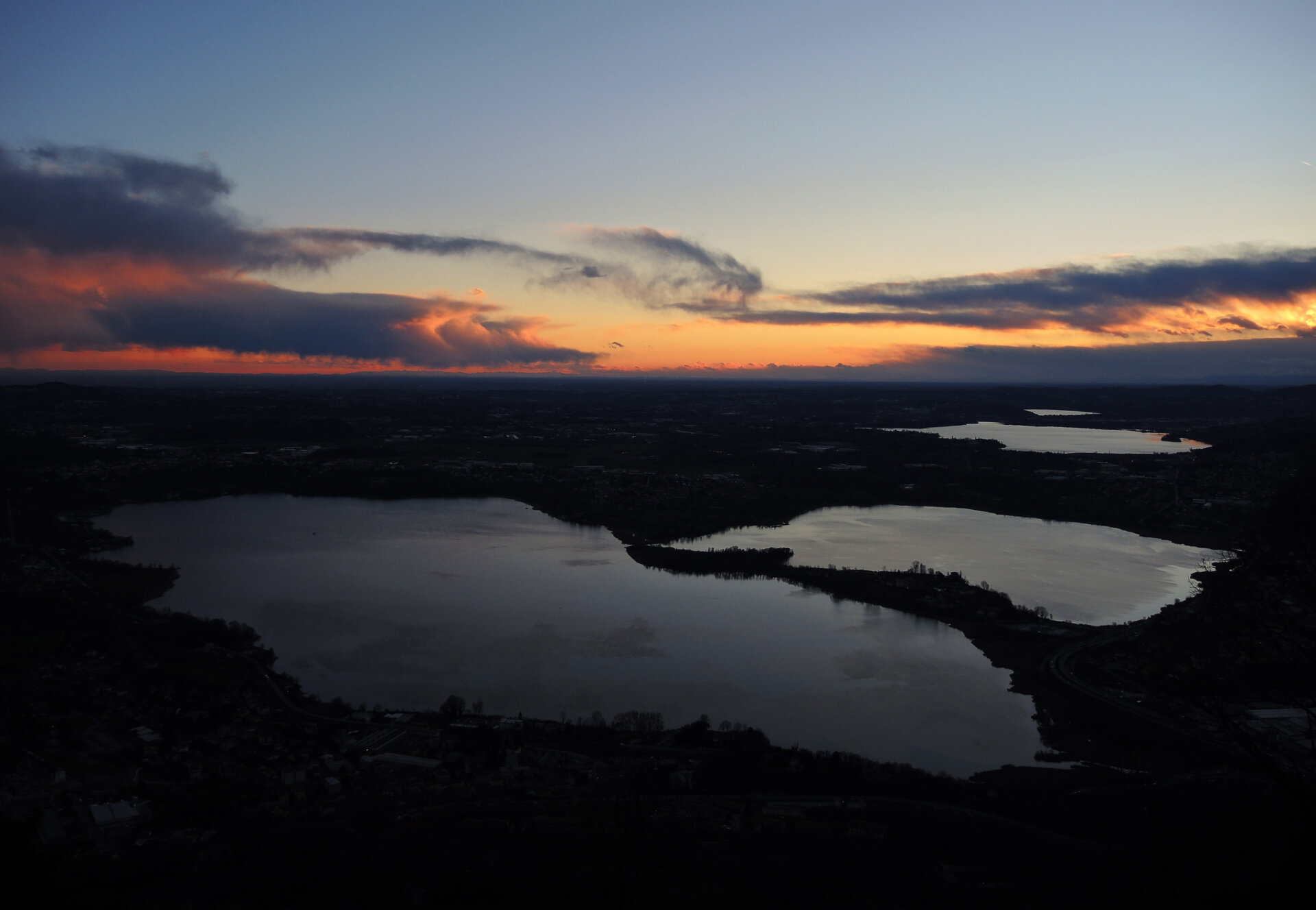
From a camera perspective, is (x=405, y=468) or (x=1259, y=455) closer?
(x=1259, y=455)

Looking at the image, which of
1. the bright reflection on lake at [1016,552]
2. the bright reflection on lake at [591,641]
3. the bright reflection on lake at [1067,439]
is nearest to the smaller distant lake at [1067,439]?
the bright reflection on lake at [1067,439]

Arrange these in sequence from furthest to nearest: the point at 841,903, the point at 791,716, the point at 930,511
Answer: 1. the point at 930,511
2. the point at 791,716
3. the point at 841,903

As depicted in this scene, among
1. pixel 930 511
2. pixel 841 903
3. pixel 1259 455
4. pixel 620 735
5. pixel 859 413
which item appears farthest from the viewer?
pixel 859 413

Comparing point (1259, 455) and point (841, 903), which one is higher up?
point (1259, 455)

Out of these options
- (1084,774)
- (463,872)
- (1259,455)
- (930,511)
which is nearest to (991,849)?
(1084,774)

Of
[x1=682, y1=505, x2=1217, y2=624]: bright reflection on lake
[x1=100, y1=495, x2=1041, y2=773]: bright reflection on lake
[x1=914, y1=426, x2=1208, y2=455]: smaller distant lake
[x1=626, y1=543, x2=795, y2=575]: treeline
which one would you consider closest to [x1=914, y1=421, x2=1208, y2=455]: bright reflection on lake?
[x1=914, y1=426, x2=1208, y2=455]: smaller distant lake

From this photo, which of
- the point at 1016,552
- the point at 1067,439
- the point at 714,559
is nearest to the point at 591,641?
the point at 714,559

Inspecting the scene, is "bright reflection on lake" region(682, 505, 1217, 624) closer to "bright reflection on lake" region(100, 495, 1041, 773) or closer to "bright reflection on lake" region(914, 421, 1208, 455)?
"bright reflection on lake" region(100, 495, 1041, 773)

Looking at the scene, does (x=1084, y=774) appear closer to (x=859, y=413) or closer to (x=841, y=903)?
(x=841, y=903)
